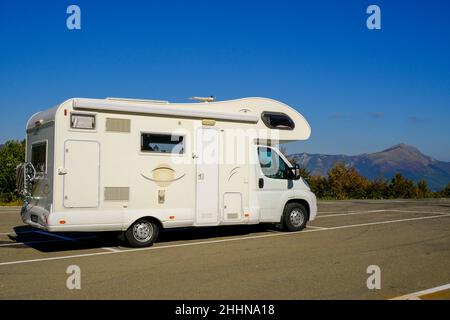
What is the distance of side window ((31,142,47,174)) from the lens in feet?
31.1

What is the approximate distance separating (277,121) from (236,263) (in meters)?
4.40

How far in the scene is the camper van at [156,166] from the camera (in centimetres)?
912

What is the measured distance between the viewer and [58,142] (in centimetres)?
898

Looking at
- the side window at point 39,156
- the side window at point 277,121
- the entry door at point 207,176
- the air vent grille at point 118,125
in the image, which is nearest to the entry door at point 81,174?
the air vent grille at point 118,125

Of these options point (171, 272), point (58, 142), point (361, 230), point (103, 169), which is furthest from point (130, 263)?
point (361, 230)

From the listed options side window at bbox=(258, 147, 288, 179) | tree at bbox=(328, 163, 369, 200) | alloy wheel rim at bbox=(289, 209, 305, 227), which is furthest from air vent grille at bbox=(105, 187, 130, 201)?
tree at bbox=(328, 163, 369, 200)

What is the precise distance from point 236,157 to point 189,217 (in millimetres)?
1755

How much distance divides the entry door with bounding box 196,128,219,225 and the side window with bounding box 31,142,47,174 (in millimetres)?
3051

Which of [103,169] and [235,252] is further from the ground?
[103,169]

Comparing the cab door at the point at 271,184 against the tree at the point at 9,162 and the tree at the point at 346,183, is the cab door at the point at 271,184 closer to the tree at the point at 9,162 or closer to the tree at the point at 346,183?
the tree at the point at 9,162

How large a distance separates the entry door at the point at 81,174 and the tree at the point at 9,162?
87.6 feet

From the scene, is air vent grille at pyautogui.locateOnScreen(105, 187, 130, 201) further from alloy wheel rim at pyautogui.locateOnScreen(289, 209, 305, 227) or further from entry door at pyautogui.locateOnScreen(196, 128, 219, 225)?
alloy wheel rim at pyautogui.locateOnScreen(289, 209, 305, 227)
